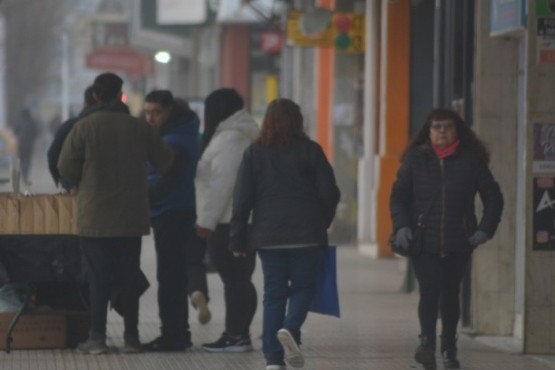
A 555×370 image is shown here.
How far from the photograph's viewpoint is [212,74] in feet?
151

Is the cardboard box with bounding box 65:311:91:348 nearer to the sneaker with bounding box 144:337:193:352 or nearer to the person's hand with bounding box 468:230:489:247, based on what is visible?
the sneaker with bounding box 144:337:193:352

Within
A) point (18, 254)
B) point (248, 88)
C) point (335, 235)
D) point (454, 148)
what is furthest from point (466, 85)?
point (248, 88)

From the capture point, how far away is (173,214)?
1217 centimetres

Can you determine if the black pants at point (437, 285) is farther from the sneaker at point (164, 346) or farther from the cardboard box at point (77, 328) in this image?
the cardboard box at point (77, 328)

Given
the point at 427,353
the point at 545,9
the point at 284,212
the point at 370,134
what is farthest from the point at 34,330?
the point at 370,134

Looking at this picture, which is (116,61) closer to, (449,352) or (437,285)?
(449,352)

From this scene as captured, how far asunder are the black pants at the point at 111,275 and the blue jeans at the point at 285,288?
1.28 metres

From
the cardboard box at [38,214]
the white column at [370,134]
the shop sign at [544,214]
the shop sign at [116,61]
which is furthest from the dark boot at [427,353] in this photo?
the shop sign at [116,61]

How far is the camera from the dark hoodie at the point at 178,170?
11992mm

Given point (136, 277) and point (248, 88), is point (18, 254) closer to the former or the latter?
point (136, 277)

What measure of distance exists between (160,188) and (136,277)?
59 cm

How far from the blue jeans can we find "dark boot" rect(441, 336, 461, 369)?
0.91 m

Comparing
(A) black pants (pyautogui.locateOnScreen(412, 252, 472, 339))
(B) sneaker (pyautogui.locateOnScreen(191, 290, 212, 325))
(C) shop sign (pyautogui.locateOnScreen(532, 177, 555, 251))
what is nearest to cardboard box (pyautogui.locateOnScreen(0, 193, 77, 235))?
(B) sneaker (pyautogui.locateOnScreen(191, 290, 212, 325))

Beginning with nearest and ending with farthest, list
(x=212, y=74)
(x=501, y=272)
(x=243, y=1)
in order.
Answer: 1. (x=501, y=272)
2. (x=243, y=1)
3. (x=212, y=74)
